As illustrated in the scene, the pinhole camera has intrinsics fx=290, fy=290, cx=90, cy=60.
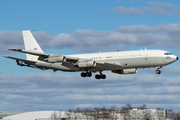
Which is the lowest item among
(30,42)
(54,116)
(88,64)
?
(54,116)

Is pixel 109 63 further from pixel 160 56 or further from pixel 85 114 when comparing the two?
pixel 85 114

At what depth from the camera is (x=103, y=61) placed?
7869 centimetres

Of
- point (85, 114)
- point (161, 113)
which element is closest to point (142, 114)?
point (161, 113)

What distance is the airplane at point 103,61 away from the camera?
7425 centimetres

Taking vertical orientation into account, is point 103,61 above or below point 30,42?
below

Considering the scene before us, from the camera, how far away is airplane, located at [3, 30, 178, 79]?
7425 cm

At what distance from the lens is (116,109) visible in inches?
4988

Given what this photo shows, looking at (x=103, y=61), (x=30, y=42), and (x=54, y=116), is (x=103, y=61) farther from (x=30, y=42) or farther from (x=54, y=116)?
(x=54, y=116)

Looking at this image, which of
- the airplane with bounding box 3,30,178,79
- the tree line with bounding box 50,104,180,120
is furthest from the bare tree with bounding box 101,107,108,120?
the airplane with bounding box 3,30,178,79

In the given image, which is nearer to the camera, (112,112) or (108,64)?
(108,64)

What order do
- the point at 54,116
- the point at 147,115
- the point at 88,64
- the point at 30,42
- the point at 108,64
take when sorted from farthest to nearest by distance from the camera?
1. the point at 54,116
2. the point at 147,115
3. the point at 30,42
4. the point at 108,64
5. the point at 88,64

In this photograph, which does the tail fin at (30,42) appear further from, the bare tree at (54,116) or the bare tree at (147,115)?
the bare tree at (147,115)

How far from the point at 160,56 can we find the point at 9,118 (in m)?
78.9

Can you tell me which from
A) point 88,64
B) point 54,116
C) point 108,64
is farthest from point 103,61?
point 54,116
